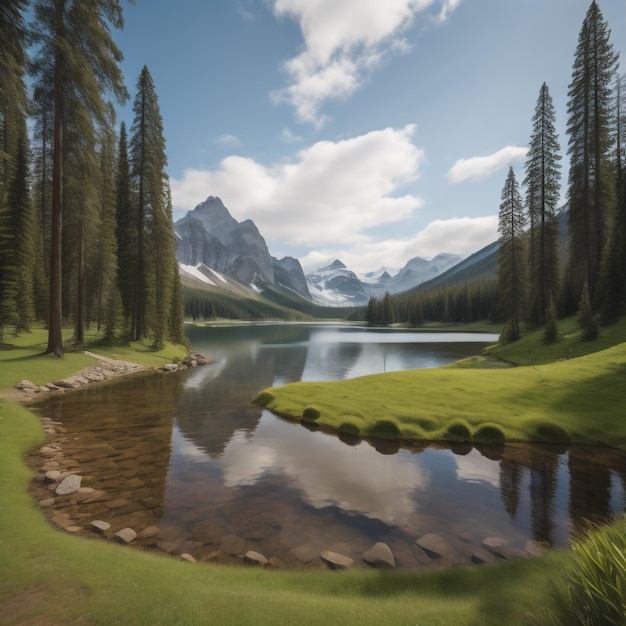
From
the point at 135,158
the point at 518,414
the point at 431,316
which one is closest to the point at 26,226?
the point at 135,158

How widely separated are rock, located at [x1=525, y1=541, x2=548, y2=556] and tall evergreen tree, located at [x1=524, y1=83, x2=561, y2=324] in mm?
47719

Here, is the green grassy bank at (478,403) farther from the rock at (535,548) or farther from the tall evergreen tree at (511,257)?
the tall evergreen tree at (511,257)

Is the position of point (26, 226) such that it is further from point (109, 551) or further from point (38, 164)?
point (109, 551)

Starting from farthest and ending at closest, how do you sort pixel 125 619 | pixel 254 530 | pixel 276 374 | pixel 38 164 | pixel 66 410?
pixel 38 164 < pixel 276 374 < pixel 66 410 < pixel 254 530 < pixel 125 619

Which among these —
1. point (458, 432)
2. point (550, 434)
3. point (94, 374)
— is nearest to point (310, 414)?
point (458, 432)

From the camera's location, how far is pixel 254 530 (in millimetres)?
8602

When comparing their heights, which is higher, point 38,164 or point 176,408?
point 38,164

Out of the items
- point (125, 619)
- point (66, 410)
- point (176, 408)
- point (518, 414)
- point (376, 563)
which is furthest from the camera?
point (176, 408)

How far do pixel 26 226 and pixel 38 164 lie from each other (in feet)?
59.9

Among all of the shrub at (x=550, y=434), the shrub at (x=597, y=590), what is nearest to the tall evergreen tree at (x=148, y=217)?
the shrub at (x=550, y=434)

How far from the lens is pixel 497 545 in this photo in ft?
26.5

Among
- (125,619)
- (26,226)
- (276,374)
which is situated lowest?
(276,374)

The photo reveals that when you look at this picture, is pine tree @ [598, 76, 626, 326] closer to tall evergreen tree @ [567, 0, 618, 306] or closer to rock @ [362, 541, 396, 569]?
tall evergreen tree @ [567, 0, 618, 306]

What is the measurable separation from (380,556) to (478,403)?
13.7m
